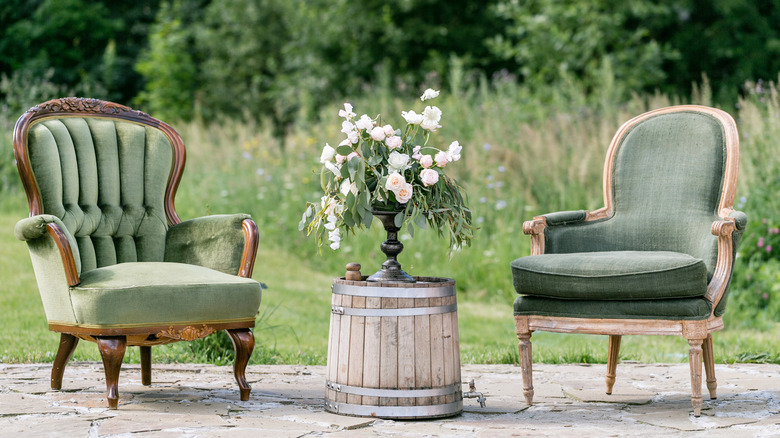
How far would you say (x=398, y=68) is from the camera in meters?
13.9

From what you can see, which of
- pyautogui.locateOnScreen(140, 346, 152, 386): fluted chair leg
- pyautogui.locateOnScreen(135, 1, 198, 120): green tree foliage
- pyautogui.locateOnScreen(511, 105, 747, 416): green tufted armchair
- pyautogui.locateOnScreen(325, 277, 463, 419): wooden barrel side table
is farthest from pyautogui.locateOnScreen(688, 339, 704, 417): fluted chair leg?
pyautogui.locateOnScreen(135, 1, 198, 120): green tree foliage

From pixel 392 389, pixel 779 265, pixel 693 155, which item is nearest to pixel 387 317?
pixel 392 389

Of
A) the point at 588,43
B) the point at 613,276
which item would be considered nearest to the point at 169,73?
the point at 588,43

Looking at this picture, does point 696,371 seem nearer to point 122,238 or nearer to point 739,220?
point 739,220

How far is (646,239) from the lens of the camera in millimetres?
3742

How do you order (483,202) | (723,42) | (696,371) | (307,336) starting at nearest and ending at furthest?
(696,371) → (307,336) → (483,202) → (723,42)

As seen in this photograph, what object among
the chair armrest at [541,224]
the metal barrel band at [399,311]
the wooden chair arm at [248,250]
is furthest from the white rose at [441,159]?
the wooden chair arm at [248,250]

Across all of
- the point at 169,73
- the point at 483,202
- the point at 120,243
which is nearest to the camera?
the point at 120,243

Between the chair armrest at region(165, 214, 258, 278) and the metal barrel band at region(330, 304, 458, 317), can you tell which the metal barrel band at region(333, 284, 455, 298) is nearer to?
the metal barrel band at region(330, 304, 458, 317)

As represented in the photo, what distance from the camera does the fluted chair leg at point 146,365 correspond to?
3.77 metres

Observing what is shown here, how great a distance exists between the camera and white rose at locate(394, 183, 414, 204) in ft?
10.2

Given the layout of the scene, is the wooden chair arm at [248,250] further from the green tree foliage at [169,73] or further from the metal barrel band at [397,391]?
the green tree foliage at [169,73]

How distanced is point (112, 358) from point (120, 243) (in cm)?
80

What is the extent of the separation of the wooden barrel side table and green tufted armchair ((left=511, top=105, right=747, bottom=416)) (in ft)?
1.30
